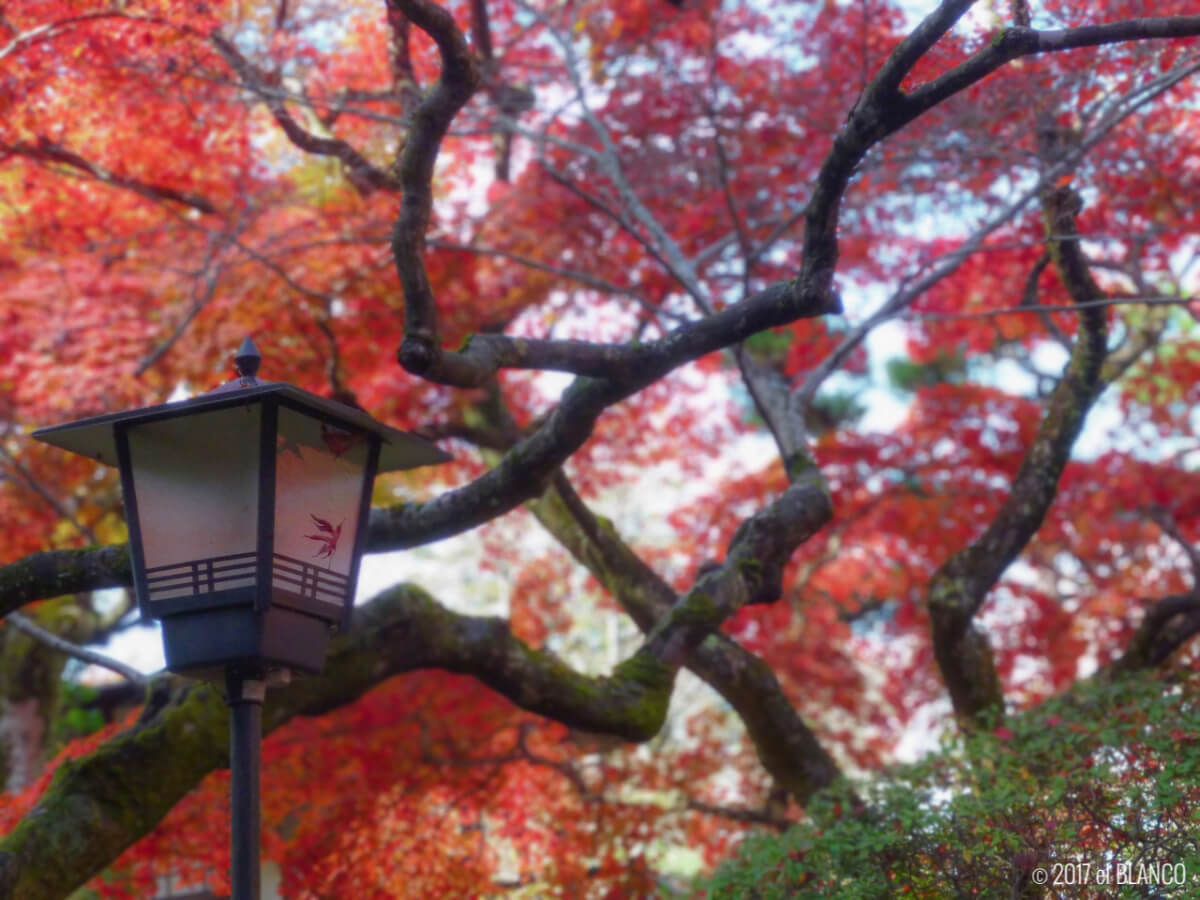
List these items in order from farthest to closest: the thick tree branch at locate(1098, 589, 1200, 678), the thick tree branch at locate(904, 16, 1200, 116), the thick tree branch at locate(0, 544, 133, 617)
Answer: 1. the thick tree branch at locate(1098, 589, 1200, 678)
2. the thick tree branch at locate(0, 544, 133, 617)
3. the thick tree branch at locate(904, 16, 1200, 116)

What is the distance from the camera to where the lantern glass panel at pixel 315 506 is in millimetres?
3348

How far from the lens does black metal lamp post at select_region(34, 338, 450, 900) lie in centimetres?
323

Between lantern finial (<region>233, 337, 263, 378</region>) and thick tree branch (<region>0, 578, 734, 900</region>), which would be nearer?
lantern finial (<region>233, 337, 263, 378</region>)

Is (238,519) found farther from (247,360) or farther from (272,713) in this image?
(272,713)

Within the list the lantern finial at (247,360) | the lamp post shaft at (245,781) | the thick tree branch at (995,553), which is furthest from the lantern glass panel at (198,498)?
the thick tree branch at (995,553)

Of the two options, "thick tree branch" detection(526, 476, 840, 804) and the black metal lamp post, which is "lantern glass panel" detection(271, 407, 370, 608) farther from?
"thick tree branch" detection(526, 476, 840, 804)

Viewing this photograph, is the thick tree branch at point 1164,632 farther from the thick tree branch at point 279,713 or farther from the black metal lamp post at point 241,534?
the black metal lamp post at point 241,534

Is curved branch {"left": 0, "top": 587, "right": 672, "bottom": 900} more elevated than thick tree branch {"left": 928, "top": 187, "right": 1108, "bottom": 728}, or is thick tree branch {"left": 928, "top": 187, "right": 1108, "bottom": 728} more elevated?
thick tree branch {"left": 928, "top": 187, "right": 1108, "bottom": 728}

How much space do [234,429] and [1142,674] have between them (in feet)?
20.3

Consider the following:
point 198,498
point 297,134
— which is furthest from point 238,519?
point 297,134

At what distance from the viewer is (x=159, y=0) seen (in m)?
7.13

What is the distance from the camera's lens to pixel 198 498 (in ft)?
11.1

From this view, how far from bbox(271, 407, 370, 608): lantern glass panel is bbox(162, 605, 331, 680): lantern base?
0.09 meters

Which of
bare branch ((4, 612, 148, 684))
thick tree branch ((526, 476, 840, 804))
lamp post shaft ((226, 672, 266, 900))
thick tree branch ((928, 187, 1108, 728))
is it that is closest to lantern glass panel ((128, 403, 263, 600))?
lamp post shaft ((226, 672, 266, 900))
